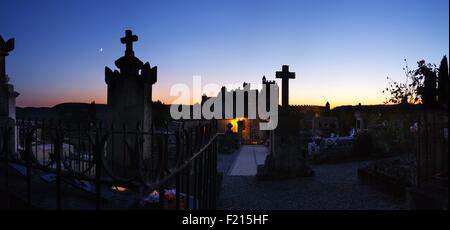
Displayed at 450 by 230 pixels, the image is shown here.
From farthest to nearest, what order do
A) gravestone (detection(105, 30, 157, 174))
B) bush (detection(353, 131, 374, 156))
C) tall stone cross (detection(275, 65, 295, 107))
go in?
bush (detection(353, 131, 374, 156)), tall stone cross (detection(275, 65, 295, 107)), gravestone (detection(105, 30, 157, 174))

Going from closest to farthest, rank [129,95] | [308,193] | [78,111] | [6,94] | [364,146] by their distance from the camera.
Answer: [6,94] → [129,95] → [308,193] → [364,146] → [78,111]

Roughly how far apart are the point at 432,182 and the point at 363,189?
659cm

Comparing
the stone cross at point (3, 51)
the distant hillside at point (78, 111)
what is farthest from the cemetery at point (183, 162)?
the distant hillside at point (78, 111)

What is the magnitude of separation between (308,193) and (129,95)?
6439 mm

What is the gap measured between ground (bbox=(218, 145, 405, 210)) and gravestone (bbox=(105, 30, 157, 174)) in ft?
10.9

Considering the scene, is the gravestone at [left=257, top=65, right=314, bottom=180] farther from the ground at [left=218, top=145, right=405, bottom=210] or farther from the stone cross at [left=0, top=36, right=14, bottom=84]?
the stone cross at [left=0, top=36, right=14, bottom=84]

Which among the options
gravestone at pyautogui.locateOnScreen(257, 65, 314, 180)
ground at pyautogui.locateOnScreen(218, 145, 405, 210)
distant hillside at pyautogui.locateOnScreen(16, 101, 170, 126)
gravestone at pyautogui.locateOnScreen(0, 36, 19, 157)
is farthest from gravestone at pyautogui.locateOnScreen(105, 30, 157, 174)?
distant hillside at pyautogui.locateOnScreen(16, 101, 170, 126)

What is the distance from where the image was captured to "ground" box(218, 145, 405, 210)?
851 centimetres

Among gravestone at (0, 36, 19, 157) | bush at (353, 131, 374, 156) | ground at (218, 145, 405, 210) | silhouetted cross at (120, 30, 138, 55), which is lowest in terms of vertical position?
ground at (218, 145, 405, 210)

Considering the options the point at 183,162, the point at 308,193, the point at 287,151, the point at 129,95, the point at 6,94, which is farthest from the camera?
the point at 287,151

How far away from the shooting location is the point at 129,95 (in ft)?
24.4

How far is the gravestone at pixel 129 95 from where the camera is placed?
289 inches

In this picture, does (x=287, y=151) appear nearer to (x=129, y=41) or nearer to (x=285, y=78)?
(x=285, y=78)

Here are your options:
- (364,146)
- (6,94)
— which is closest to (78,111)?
(364,146)
